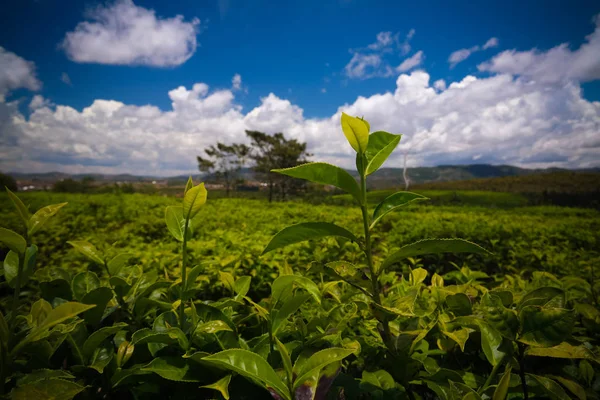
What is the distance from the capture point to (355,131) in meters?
0.82

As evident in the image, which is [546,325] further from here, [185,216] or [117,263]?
[117,263]

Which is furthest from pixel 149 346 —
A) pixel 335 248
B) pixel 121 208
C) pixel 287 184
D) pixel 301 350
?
pixel 287 184

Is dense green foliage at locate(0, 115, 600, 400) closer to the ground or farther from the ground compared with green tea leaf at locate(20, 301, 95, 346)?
closer to the ground

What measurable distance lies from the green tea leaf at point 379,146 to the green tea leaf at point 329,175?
0.28ft

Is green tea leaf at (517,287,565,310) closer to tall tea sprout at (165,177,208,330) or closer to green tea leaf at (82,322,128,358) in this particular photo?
tall tea sprout at (165,177,208,330)

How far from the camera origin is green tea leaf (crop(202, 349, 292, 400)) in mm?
692

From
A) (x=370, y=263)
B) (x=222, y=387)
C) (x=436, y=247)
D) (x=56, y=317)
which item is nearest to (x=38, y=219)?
(x=56, y=317)

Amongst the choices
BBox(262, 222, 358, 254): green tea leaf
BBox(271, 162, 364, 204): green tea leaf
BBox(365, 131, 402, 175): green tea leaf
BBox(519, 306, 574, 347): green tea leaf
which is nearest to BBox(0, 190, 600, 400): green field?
BBox(519, 306, 574, 347): green tea leaf

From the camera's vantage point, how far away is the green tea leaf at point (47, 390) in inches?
26.4

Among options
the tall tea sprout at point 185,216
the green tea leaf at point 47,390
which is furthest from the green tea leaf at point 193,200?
the green tea leaf at point 47,390

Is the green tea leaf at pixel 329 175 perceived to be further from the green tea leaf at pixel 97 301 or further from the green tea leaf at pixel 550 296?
the green tea leaf at pixel 97 301

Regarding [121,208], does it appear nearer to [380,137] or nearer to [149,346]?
[149,346]

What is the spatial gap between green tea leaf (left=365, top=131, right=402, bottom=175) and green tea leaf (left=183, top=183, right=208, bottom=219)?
0.53 m

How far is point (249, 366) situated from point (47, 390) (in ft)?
1.63
